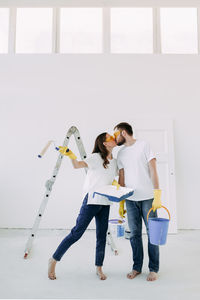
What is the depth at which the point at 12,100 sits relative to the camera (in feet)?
12.5

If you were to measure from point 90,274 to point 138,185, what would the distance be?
0.96m

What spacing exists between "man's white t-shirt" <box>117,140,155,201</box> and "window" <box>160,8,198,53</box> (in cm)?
280

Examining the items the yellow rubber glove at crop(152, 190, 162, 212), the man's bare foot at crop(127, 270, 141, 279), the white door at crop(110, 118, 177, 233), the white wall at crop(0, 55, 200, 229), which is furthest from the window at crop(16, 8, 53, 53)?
the man's bare foot at crop(127, 270, 141, 279)

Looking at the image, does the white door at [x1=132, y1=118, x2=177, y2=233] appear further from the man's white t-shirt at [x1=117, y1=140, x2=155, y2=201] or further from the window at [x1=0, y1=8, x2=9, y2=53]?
the window at [x1=0, y1=8, x2=9, y2=53]

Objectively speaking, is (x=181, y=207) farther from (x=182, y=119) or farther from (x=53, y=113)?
(x=53, y=113)

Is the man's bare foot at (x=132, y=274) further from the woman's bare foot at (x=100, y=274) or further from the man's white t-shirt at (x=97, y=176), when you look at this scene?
the man's white t-shirt at (x=97, y=176)

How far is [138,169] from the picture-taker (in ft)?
6.53

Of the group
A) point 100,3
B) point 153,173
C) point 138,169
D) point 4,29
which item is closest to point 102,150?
point 138,169

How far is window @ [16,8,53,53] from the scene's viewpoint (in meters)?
4.03

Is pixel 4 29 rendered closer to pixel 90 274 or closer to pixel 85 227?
pixel 85 227

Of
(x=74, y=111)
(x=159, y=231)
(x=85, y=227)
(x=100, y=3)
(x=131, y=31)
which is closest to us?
(x=159, y=231)

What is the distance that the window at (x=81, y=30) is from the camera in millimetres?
3998

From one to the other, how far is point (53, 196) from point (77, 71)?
7.30 feet

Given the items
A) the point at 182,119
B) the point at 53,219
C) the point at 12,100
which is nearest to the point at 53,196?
the point at 53,219
